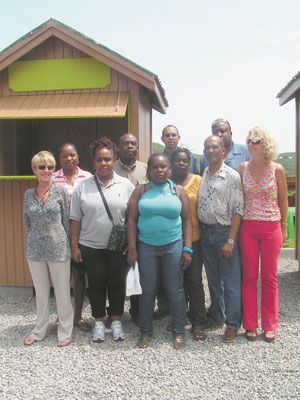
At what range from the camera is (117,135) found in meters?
6.82

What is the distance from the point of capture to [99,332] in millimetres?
4090

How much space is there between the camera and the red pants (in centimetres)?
393

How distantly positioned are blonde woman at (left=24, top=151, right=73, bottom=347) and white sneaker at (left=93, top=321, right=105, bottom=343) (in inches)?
10.0

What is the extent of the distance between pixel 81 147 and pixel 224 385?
4.82 metres

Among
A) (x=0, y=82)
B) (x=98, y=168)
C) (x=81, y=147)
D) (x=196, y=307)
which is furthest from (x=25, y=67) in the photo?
(x=196, y=307)

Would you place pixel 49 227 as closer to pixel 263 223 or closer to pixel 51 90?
pixel 263 223

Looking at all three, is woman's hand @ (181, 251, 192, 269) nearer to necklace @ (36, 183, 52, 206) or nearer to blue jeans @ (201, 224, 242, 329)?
blue jeans @ (201, 224, 242, 329)

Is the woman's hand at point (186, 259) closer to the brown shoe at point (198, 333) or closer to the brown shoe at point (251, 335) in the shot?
the brown shoe at point (198, 333)

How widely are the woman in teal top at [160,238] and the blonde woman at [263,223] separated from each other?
598 millimetres

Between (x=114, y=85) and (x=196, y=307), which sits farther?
(x=114, y=85)

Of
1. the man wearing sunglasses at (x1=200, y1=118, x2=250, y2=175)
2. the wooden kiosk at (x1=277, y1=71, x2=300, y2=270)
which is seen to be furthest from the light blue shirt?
the wooden kiosk at (x1=277, y1=71, x2=300, y2=270)

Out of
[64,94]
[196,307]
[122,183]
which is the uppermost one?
[64,94]

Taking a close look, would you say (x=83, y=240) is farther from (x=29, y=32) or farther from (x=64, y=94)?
(x=29, y=32)

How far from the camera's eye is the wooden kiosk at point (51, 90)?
522cm
